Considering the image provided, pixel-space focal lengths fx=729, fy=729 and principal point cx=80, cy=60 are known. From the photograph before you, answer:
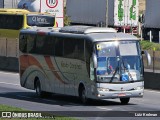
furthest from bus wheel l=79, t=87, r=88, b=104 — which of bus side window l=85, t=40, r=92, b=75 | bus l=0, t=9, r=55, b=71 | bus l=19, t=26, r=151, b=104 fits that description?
bus l=0, t=9, r=55, b=71

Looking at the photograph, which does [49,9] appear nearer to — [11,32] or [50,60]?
[11,32]

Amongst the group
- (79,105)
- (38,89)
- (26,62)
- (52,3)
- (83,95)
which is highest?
(52,3)

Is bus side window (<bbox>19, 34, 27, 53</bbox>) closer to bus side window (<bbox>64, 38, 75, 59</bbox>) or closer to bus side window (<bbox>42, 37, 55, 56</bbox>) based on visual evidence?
bus side window (<bbox>42, 37, 55, 56</bbox>)

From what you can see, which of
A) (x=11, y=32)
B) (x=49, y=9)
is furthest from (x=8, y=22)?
(x=49, y=9)

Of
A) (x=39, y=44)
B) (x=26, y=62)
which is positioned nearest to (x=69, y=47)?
(x=39, y=44)

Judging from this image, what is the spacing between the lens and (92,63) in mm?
25562

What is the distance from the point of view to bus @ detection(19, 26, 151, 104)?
25.5 metres

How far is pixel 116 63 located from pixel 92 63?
0.86 metres

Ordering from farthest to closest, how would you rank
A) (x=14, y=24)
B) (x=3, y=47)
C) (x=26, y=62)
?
1. (x=14, y=24)
2. (x=3, y=47)
3. (x=26, y=62)

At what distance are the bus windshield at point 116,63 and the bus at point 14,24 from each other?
21.7m

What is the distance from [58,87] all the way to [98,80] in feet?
10.8

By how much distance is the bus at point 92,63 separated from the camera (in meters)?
25.5

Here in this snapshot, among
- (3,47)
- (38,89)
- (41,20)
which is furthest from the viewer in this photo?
(41,20)

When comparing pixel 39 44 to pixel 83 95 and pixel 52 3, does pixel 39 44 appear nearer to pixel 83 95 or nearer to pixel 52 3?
pixel 83 95
